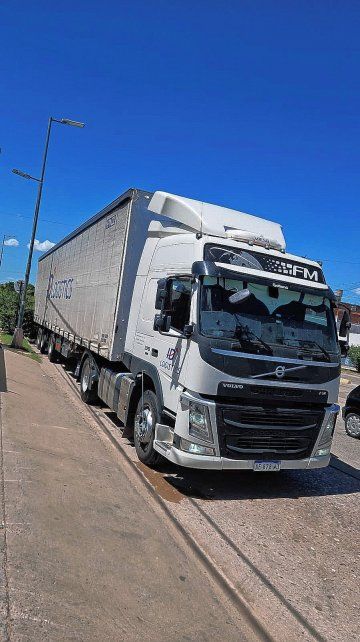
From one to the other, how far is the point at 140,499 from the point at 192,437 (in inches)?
34.3

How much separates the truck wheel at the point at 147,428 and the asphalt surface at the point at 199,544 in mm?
213

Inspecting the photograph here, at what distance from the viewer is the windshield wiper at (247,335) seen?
5496 mm

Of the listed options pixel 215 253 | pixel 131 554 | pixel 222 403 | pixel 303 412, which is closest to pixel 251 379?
pixel 222 403

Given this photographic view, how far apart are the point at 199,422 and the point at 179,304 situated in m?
1.38

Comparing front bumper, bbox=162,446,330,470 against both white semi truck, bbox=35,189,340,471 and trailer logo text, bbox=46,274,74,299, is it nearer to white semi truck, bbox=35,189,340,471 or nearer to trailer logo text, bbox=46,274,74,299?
white semi truck, bbox=35,189,340,471

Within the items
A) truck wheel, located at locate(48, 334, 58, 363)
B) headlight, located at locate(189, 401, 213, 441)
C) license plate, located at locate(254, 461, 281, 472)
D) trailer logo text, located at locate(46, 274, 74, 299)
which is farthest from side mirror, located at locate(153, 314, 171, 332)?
truck wheel, located at locate(48, 334, 58, 363)

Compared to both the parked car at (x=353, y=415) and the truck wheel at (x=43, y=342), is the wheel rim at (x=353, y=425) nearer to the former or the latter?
the parked car at (x=353, y=415)

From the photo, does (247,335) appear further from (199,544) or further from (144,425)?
(199,544)

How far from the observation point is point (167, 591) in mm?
3594

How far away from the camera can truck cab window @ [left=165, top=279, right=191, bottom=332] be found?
225 inches

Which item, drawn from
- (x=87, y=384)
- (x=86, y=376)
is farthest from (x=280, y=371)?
(x=86, y=376)

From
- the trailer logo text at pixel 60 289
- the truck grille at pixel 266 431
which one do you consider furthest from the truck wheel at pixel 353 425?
the trailer logo text at pixel 60 289

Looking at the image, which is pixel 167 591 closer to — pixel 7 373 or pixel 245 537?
pixel 245 537

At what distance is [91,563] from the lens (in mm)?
3695
